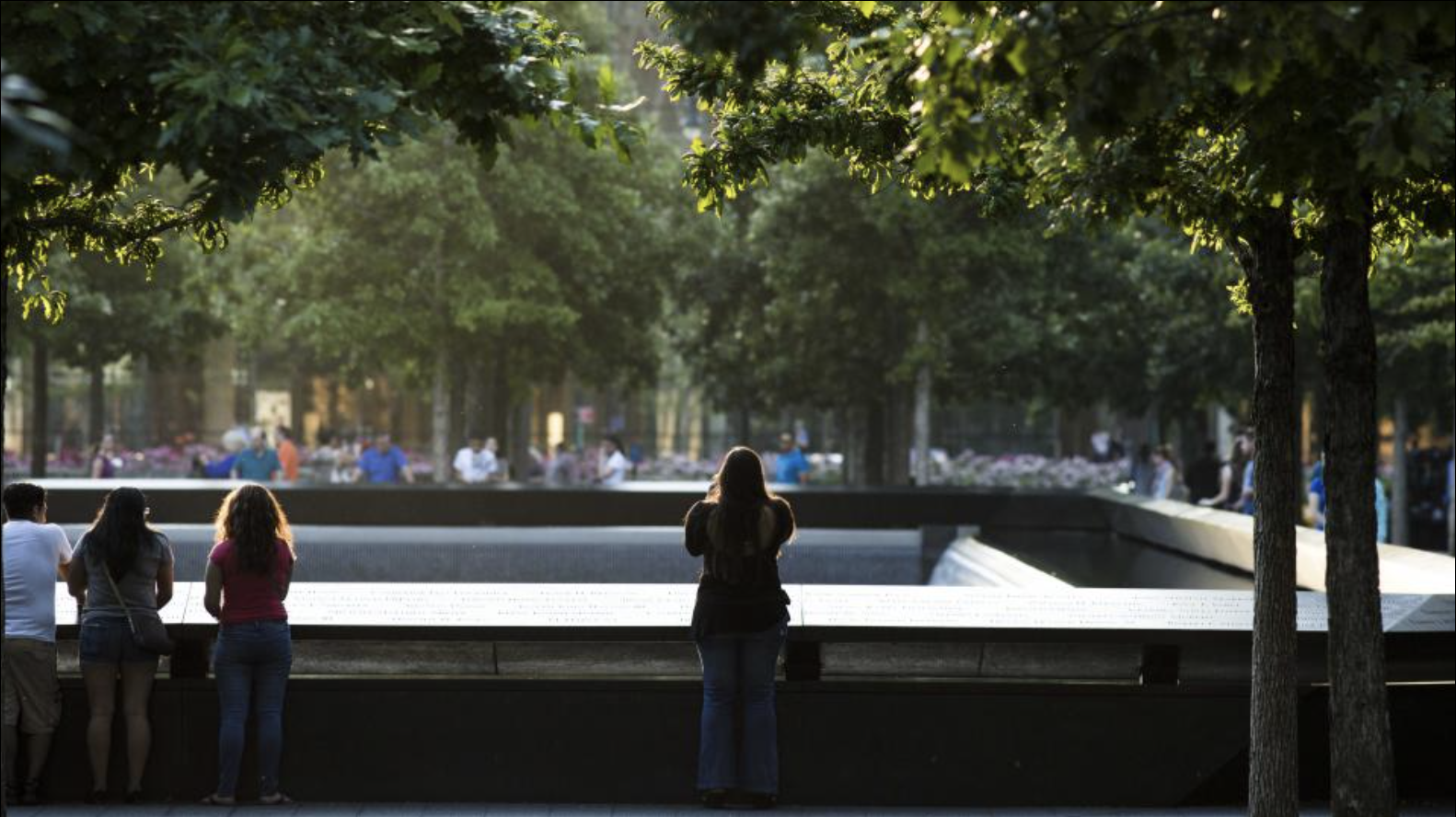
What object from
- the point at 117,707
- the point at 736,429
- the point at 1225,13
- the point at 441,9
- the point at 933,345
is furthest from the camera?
the point at 736,429

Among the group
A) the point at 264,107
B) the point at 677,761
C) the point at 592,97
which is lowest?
the point at 677,761

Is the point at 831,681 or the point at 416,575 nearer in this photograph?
the point at 831,681

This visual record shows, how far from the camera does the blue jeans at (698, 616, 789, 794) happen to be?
9477mm

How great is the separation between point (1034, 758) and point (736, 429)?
49.5 meters

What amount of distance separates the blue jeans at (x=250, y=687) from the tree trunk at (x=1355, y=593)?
185 inches

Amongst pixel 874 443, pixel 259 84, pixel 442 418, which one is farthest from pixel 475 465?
pixel 259 84

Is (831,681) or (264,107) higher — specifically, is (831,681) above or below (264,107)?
below

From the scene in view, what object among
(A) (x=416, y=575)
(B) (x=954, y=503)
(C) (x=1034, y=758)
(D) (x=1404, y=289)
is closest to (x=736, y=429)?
(D) (x=1404, y=289)

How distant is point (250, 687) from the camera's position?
31.5ft

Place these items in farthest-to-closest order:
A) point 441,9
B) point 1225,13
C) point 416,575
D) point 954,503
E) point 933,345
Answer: point 933,345, point 954,503, point 416,575, point 441,9, point 1225,13

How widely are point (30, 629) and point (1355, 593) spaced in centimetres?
572

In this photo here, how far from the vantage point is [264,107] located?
5820 mm

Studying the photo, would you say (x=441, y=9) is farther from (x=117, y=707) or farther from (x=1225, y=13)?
(x=117, y=707)

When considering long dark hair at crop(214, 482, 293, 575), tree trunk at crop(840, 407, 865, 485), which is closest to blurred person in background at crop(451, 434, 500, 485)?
tree trunk at crop(840, 407, 865, 485)
